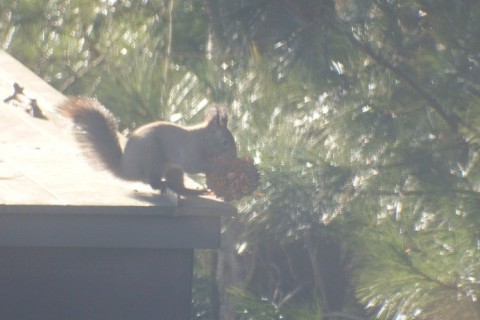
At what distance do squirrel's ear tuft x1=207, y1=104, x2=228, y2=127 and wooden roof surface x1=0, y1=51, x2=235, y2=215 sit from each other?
38 cm

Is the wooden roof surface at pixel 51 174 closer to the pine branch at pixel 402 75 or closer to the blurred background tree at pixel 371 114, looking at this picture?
the blurred background tree at pixel 371 114

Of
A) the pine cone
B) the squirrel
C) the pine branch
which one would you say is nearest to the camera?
the pine cone

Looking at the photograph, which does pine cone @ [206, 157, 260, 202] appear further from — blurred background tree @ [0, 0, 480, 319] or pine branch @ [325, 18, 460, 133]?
pine branch @ [325, 18, 460, 133]

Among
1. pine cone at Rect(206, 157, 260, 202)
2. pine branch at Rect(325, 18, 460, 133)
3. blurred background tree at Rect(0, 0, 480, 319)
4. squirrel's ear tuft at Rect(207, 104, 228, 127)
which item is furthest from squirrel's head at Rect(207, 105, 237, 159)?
pine branch at Rect(325, 18, 460, 133)

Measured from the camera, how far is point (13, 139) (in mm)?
2766

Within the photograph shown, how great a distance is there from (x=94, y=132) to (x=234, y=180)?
51 centimetres

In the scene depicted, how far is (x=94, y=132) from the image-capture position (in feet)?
8.68

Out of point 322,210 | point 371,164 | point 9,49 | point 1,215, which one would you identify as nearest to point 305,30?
point 371,164

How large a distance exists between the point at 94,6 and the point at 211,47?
1.22 m

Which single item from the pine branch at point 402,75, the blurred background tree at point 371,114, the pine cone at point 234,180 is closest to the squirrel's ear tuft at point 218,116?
the blurred background tree at point 371,114

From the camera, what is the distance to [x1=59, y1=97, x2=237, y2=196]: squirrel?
8.55 feet

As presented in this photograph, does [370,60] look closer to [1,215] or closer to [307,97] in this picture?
[307,97]

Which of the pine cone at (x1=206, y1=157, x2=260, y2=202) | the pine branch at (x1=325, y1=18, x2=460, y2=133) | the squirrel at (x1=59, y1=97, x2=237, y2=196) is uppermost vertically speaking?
the pine branch at (x1=325, y1=18, x2=460, y2=133)

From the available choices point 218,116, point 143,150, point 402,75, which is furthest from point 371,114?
point 143,150
